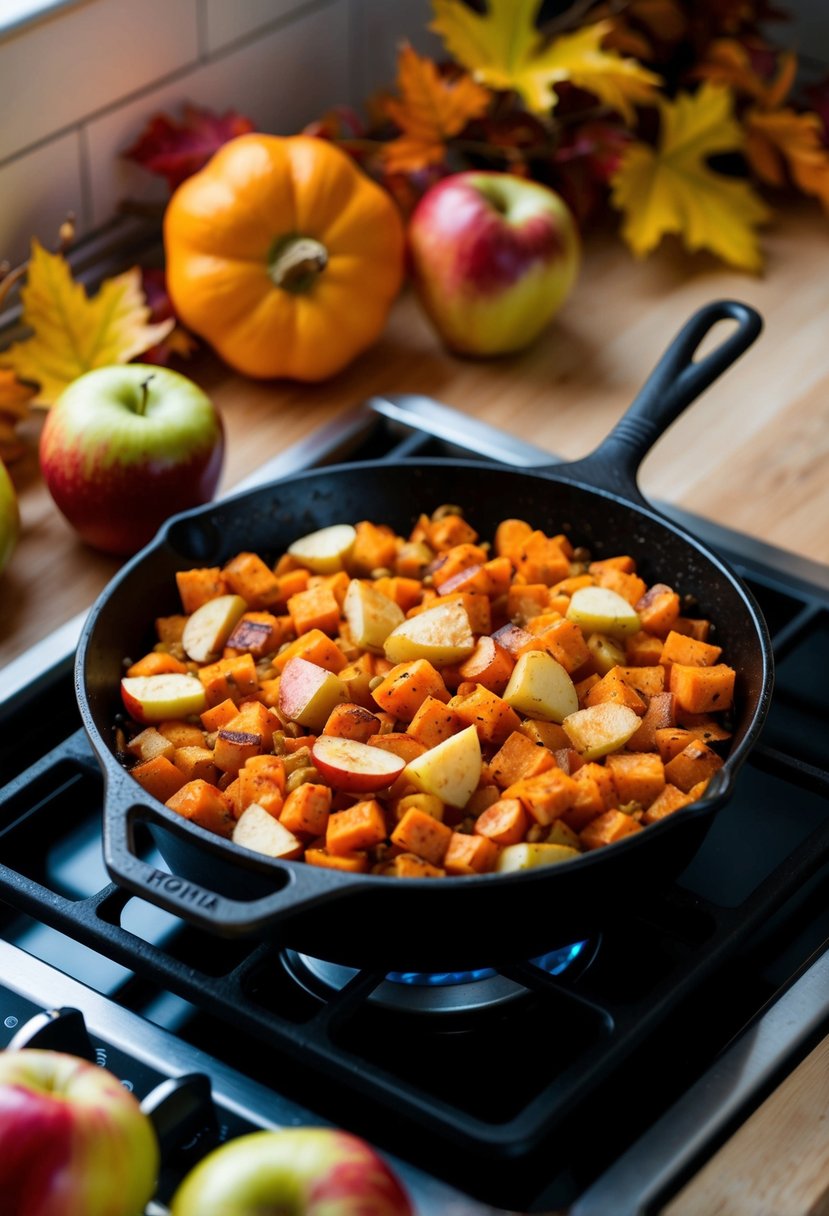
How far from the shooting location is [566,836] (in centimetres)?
90

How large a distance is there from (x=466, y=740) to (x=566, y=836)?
0.09 meters

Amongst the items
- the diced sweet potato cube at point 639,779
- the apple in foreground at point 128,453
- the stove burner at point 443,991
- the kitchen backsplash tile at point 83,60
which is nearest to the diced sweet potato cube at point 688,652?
the diced sweet potato cube at point 639,779

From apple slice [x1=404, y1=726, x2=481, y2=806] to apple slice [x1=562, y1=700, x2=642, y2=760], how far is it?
84 millimetres

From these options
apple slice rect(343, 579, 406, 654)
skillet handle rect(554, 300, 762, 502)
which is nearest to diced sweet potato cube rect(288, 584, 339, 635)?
apple slice rect(343, 579, 406, 654)

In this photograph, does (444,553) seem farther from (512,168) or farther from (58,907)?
(512,168)

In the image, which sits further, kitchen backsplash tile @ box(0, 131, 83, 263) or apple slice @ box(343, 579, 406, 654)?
kitchen backsplash tile @ box(0, 131, 83, 263)

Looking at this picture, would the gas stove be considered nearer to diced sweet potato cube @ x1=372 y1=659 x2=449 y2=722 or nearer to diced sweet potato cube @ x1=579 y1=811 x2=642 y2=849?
diced sweet potato cube @ x1=579 y1=811 x2=642 y2=849

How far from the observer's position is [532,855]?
2.80ft

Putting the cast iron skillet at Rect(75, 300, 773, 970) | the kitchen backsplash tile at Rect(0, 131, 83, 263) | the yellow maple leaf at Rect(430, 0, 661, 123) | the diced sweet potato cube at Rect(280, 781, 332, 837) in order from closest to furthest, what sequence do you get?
1. the cast iron skillet at Rect(75, 300, 773, 970)
2. the diced sweet potato cube at Rect(280, 781, 332, 837)
3. the kitchen backsplash tile at Rect(0, 131, 83, 263)
4. the yellow maple leaf at Rect(430, 0, 661, 123)

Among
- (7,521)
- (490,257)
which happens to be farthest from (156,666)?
(490,257)

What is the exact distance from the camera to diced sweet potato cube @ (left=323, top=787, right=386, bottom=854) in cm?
87

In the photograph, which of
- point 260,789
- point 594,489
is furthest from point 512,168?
point 260,789

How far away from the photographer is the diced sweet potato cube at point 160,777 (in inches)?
37.4

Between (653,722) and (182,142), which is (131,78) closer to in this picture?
(182,142)
